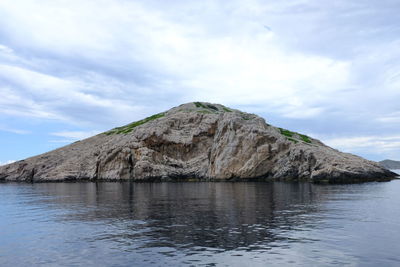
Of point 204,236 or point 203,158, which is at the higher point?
point 203,158

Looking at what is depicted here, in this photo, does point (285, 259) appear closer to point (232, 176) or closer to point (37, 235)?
point (37, 235)

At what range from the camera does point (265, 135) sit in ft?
412

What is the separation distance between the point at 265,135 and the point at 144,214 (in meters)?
87.2

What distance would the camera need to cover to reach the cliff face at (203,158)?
117 meters

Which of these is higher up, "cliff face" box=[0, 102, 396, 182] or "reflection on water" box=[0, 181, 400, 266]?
"cliff face" box=[0, 102, 396, 182]

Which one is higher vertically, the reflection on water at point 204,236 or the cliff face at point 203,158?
the cliff face at point 203,158

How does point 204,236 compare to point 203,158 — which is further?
point 203,158

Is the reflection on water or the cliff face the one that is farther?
the cliff face

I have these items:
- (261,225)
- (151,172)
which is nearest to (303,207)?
(261,225)

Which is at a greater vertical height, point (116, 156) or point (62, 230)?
point (116, 156)

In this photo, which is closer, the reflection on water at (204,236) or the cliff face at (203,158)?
the reflection on water at (204,236)

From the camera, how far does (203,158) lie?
139 m

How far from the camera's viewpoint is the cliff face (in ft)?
383

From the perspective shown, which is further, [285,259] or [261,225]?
[261,225]
